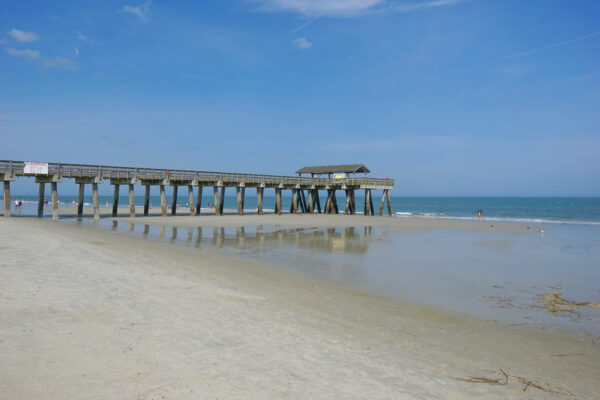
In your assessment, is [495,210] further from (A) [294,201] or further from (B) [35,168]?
(B) [35,168]

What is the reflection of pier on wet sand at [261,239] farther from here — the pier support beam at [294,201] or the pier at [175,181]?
the pier support beam at [294,201]

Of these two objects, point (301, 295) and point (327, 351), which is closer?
point (327, 351)

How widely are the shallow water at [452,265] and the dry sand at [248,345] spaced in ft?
4.74

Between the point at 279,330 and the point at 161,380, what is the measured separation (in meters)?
2.39

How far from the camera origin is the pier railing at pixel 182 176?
2770cm

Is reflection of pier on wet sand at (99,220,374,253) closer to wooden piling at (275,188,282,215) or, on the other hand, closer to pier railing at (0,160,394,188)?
pier railing at (0,160,394,188)

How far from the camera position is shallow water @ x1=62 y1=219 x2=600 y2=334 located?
9.49 meters

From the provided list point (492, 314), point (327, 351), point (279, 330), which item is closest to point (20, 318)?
point (279, 330)

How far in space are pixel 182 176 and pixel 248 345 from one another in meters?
30.6

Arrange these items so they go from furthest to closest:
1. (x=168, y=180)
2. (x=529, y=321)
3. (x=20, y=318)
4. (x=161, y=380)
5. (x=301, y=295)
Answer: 1. (x=168, y=180)
2. (x=301, y=295)
3. (x=529, y=321)
4. (x=20, y=318)
5. (x=161, y=380)

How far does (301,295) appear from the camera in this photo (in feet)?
30.6

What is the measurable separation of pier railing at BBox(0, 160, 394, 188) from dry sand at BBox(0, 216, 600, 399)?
20591 millimetres

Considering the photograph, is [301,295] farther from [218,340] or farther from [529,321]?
[529,321]

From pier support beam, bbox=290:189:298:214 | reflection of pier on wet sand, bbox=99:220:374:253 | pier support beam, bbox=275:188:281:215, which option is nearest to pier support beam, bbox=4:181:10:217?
reflection of pier on wet sand, bbox=99:220:374:253
